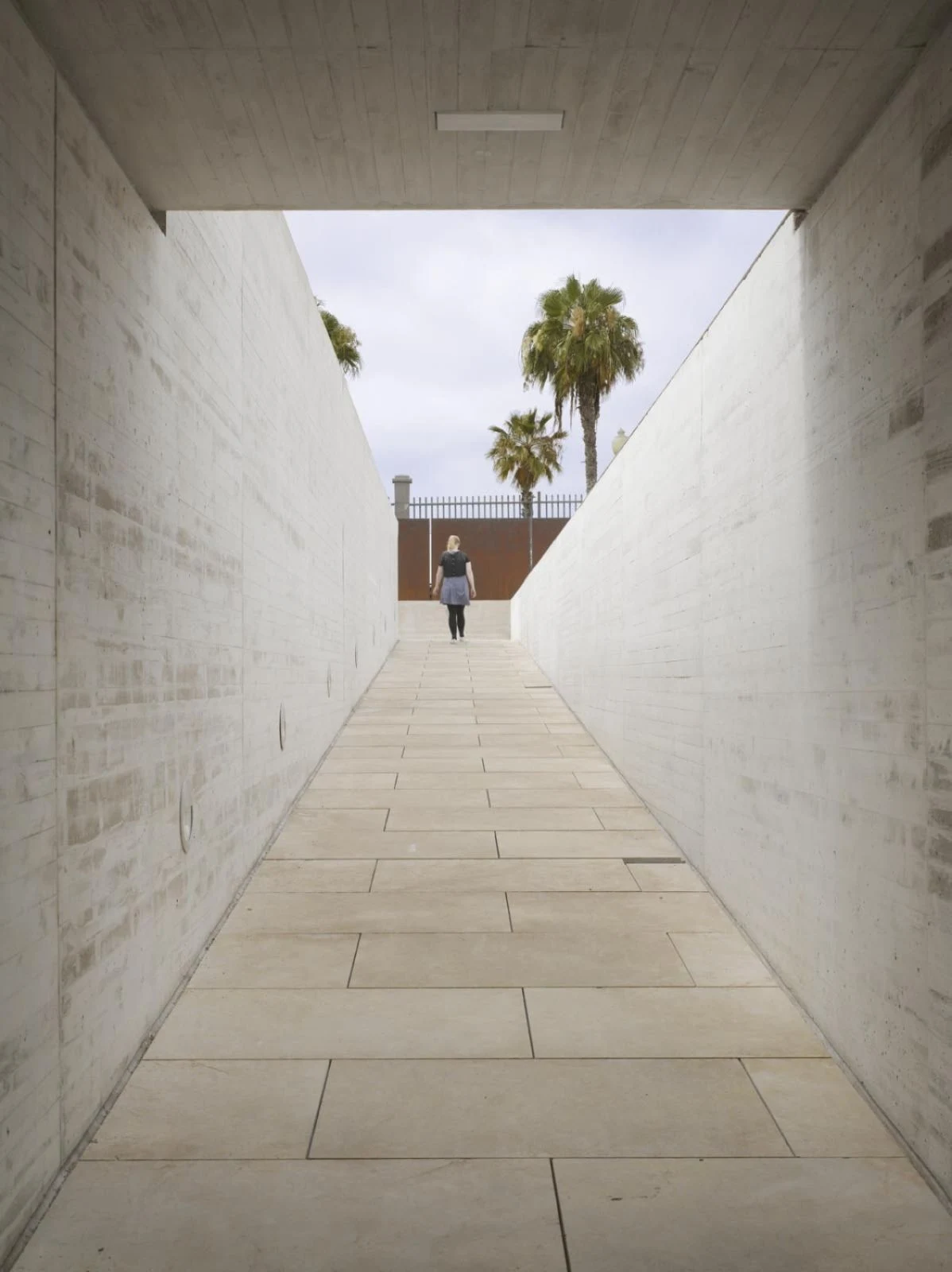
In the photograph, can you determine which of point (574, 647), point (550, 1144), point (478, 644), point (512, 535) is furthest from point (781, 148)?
point (512, 535)

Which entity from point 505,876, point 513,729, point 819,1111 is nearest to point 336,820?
point 505,876

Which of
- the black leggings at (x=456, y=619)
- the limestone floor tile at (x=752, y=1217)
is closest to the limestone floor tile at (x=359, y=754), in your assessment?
the limestone floor tile at (x=752, y=1217)

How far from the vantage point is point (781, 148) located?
316 centimetres

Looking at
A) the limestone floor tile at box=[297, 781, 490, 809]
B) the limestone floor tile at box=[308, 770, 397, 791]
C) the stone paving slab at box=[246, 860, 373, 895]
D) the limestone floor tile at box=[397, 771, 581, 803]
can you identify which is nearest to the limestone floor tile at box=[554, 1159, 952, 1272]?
the stone paving slab at box=[246, 860, 373, 895]

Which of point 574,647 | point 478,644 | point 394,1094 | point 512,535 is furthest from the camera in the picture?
point 512,535

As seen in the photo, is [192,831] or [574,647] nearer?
[192,831]

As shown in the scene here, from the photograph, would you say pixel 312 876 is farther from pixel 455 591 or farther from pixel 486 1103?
pixel 455 591

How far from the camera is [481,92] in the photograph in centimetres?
288

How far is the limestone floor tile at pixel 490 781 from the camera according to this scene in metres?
6.84

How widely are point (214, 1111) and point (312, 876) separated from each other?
224 cm

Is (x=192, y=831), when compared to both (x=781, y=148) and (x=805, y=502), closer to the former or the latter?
(x=805, y=502)

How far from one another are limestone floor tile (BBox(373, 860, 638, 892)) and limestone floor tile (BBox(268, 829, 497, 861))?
0.18 m

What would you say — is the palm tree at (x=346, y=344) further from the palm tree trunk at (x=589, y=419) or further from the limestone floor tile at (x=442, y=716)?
the limestone floor tile at (x=442, y=716)

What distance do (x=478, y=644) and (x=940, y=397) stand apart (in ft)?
41.9
